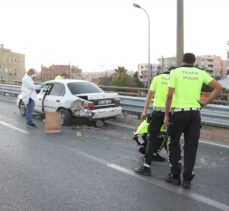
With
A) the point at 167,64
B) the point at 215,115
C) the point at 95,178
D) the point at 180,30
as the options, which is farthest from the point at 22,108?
the point at 167,64

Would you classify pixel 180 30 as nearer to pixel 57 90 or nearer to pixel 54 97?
pixel 57 90

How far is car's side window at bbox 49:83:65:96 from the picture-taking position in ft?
37.8

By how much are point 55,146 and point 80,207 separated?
3729 millimetres

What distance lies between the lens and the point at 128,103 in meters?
12.2

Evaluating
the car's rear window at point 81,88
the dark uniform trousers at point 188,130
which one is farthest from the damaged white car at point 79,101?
the dark uniform trousers at point 188,130

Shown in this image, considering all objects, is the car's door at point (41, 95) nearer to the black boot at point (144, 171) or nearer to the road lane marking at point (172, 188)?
the road lane marking at point (172, 188)

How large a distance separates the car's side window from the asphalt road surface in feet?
8.39

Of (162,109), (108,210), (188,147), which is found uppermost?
(162,109)

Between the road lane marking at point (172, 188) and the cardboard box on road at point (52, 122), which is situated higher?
the cardboard box on road at point (52, 122)

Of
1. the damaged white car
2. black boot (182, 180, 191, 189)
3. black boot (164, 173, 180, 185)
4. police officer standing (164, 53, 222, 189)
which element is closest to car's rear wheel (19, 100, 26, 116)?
the damaged white car

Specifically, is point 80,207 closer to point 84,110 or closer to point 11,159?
point 11,159

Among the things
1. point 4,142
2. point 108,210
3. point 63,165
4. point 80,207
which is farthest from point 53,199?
point 4,142

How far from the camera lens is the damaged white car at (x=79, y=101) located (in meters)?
10.8

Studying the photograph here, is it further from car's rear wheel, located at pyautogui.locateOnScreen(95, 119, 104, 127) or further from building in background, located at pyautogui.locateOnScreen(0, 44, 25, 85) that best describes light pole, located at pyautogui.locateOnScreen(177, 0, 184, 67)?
building in background, located at pyautogui.locateOnScreen(0, 44, 25, 85)
